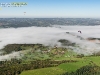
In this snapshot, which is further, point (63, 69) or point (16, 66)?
point (16, 66)

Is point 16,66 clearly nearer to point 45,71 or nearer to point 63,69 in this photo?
point 45,71

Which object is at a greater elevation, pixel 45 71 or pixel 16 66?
pixel 16 66

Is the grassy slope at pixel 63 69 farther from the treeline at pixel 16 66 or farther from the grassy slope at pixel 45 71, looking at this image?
the treeline at pixel 16 66

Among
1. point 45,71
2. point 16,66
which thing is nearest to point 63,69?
point 45,71

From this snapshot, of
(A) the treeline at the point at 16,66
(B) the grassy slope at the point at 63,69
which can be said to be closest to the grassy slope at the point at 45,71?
(B) the grassy slope at the point at 63,69

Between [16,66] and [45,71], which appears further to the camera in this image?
[16,66]

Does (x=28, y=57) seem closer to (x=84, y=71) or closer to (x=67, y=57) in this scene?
(x=67, y=57)

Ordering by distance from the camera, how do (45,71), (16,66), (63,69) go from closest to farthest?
(45,71) < (63,69) < (16,66)

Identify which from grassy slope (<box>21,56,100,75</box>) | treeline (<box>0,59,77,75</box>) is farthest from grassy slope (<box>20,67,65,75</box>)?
treeline (<box>0,59,77,75</box>)

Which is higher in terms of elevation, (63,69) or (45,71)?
(45,71)

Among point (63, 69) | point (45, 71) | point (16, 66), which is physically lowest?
point (63, 69)

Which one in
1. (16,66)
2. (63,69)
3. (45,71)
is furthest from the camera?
(16,66)
